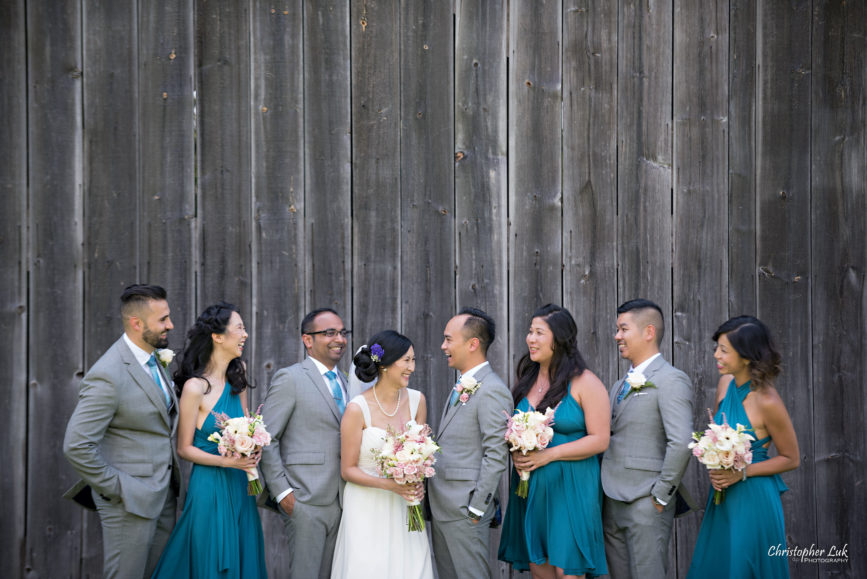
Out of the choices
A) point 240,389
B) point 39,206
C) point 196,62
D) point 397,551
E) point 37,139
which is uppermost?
point 196,62

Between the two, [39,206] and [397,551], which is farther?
[39,206]

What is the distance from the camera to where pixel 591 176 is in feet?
20.8

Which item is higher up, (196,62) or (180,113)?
(196,62)

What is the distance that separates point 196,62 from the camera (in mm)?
6086

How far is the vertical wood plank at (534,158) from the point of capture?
6.26 metres

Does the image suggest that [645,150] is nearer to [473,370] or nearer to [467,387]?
[473,370]

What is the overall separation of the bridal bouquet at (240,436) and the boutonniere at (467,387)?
1192 mm

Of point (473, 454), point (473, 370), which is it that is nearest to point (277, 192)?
point (473, 370)

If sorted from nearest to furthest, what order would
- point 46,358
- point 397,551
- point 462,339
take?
point 397,551, point 462,339, point 46,358

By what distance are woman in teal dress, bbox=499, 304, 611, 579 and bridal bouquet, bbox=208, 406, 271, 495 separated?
1.55 m

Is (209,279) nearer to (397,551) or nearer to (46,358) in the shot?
(46,358)

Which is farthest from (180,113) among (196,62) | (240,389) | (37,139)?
(240,389)

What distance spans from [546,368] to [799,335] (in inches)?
92.6

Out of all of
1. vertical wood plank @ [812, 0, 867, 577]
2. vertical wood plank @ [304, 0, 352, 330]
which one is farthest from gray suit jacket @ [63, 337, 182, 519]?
vertical wood plank @ [812, 0, 867, 577]
